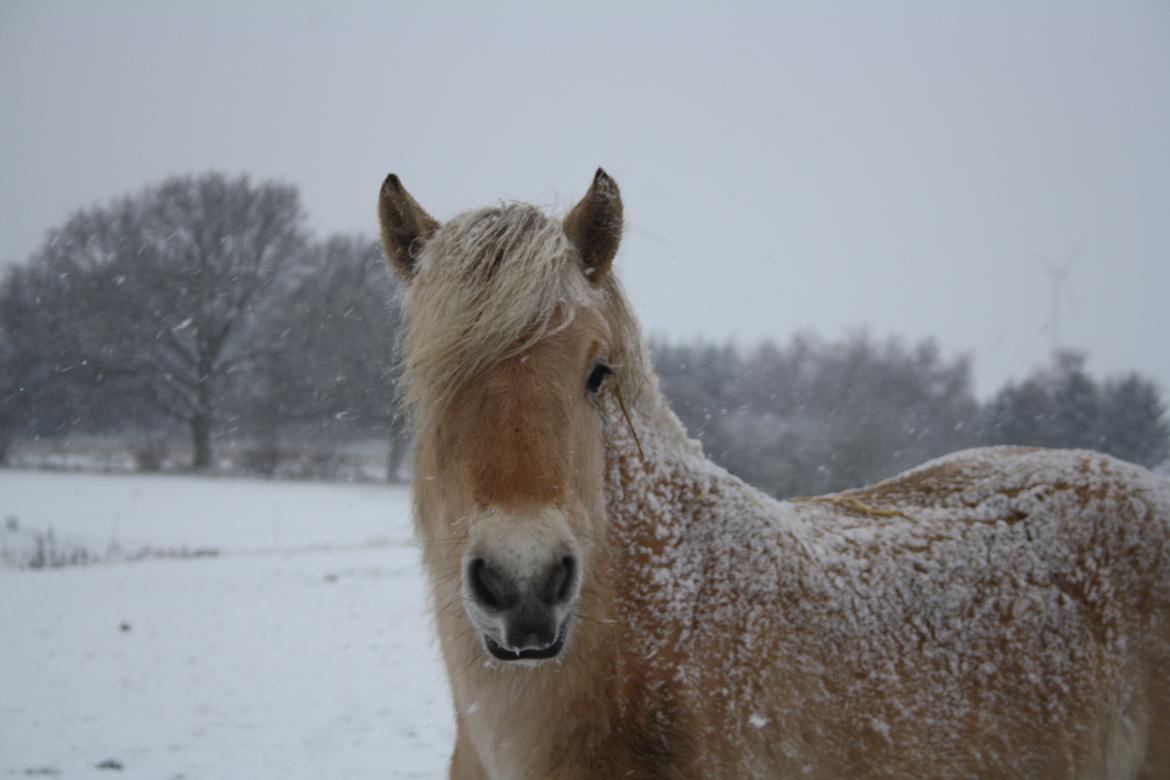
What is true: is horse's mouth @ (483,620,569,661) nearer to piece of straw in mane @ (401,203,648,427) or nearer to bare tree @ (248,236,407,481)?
piece of straw in mane @ (401,203,648,427)

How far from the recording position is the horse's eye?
2.34 m

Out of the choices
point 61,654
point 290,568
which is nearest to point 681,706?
point 61,654

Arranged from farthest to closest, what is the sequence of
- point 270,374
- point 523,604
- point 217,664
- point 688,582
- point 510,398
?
point 270,374
point 217,664
point 688,582
point 510,398
point 523,604

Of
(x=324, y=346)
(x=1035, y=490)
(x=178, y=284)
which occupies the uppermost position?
(x=178, y=284)

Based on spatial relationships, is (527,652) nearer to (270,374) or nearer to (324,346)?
(324,346)

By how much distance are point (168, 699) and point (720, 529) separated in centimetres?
635

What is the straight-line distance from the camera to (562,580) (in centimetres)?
179

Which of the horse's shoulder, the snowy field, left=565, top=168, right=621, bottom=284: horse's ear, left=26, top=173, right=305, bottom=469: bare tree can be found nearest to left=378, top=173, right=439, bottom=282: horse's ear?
left=565, top=168, right=621, bottom=284: horse's ear

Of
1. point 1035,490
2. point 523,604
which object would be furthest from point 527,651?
point 1035,490

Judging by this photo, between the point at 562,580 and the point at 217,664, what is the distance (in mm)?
7383

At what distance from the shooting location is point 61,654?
746cm

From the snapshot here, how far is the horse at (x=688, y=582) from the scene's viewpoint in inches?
82.4

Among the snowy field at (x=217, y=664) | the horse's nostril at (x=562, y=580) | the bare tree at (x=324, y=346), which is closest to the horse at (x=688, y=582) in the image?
the horse's nostril at (x=562, y=580)

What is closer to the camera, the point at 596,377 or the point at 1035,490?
the point at 596,377
